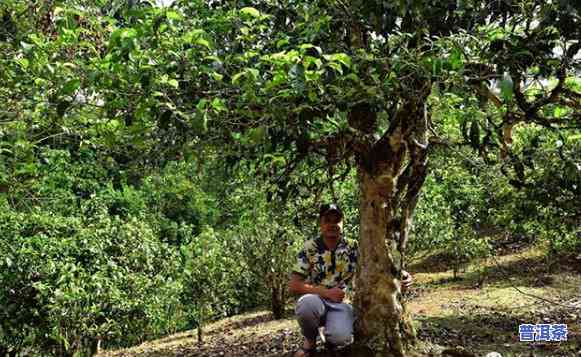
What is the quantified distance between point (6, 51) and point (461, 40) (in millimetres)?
2727

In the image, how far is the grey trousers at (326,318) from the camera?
162 inches

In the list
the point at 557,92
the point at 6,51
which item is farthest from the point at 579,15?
the point at 6,51

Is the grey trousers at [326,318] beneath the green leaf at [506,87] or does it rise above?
beneath

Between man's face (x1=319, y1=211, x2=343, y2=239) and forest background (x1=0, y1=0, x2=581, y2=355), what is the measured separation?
0.53m

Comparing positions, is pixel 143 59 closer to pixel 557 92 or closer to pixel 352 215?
pixel 557 92

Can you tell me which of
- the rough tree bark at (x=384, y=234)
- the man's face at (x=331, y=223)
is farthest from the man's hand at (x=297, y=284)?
the rough tree bark at (x=384, y=234)

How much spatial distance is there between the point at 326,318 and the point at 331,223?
741 millimetres

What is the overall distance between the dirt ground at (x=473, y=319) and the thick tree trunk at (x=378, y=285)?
0.66 ft

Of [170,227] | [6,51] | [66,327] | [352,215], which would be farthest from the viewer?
[170,227]

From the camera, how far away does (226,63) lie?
8.89ft

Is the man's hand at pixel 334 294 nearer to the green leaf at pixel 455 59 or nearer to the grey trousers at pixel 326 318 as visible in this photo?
the grey trousers at pixel 326 318

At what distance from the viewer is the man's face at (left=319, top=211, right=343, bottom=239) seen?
4.19 m

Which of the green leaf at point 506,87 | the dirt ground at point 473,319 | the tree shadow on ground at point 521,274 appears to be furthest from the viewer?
the tree shadow on ground at point 521,274

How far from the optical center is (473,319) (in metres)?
7.22
